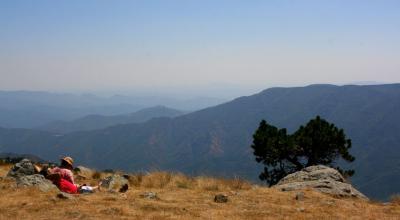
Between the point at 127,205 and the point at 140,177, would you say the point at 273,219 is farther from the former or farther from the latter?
the point at 140,177

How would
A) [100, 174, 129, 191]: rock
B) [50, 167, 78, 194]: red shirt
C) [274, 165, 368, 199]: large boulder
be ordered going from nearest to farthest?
1. [50, 167, 78, 194]: red shirt
2. [100, 174, 129, 191]: rock
3. [274, 165, 368, 199]: large boulder

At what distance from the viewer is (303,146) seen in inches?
1422

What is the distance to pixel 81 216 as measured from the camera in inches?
492

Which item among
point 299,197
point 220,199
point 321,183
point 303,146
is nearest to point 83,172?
point 220,199

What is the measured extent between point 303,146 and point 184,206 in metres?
23.3

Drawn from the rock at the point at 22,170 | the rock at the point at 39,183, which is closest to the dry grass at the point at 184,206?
the rock at the point at 39,183

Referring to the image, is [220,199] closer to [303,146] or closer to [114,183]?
[114,183]

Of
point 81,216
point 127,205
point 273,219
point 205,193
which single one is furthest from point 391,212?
point 81,216

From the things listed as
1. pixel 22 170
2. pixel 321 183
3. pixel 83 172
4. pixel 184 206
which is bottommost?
pixel 83 172

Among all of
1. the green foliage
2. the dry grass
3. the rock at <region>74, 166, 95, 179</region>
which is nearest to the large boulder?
the dry grass

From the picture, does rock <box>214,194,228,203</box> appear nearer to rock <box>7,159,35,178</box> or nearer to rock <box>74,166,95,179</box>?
rock <box>7,159,35,178</box>

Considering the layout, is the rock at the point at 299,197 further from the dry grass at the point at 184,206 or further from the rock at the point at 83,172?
the rock at the point at 83,172

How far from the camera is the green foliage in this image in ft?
116

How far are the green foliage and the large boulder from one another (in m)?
11.6
